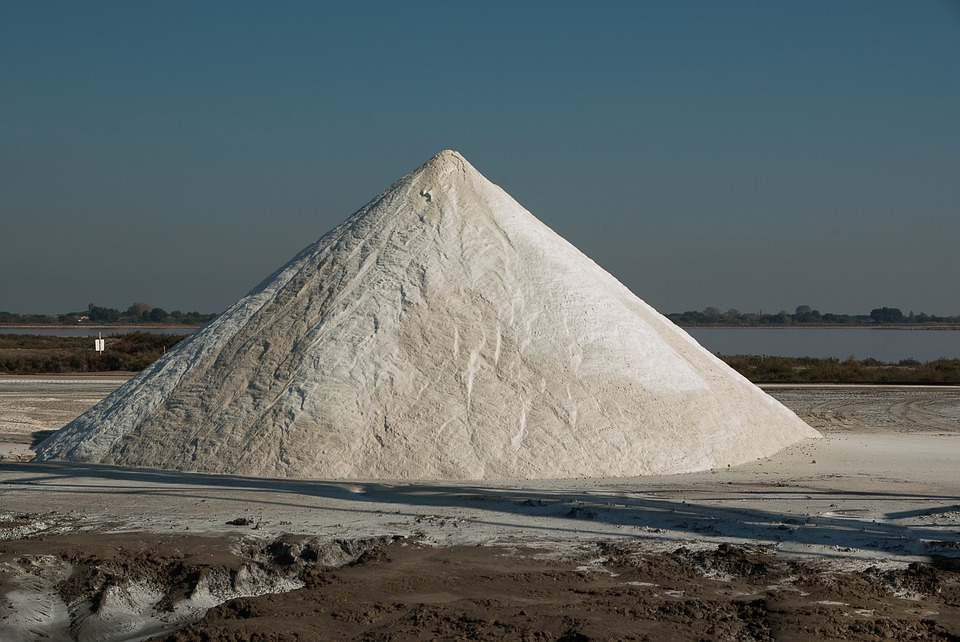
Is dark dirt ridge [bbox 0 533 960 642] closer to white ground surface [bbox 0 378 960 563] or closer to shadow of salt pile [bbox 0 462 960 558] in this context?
white ground surface [bbox 0 378 960 563]

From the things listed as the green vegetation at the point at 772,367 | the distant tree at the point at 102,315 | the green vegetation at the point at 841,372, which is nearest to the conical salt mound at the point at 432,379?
the green vegetation at the point at 841,372

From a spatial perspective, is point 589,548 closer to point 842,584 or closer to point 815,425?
point 842,584

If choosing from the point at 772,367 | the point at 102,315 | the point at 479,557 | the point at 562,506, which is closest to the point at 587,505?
the point at 562,506

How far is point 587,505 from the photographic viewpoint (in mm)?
8781

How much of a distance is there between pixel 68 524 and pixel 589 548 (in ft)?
15.5

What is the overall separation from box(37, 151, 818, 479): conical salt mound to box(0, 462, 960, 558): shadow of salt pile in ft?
2.03

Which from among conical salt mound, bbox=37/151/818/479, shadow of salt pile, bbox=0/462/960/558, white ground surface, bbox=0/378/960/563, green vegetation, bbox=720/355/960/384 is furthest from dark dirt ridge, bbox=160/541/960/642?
green vegetation, bbox=720/355/960/384

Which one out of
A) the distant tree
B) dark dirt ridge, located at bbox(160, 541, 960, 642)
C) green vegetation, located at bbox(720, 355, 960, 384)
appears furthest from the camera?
the distant tree

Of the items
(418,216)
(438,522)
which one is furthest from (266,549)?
(418,216)

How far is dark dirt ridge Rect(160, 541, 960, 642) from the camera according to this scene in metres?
5.30

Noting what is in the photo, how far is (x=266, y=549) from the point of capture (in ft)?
23.1

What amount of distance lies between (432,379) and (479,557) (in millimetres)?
4711

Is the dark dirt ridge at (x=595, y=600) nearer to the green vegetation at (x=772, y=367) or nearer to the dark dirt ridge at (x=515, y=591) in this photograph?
the dark dirt ridge at (x=515, y=591)

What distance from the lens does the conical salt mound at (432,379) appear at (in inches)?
427
